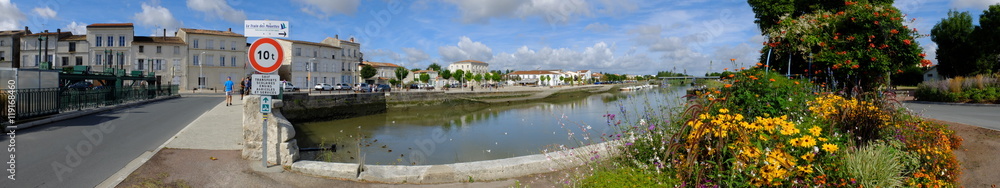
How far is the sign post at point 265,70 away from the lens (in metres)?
5.16

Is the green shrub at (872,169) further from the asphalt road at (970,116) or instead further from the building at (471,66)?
the building at (471,66)

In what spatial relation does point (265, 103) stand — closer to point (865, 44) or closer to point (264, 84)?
point (264, 84)

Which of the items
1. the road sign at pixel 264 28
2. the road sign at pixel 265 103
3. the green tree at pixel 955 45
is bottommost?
the road sign at pixel 265 103

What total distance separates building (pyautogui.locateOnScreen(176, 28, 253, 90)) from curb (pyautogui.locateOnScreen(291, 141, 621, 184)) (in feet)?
168

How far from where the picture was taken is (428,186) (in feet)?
14.6

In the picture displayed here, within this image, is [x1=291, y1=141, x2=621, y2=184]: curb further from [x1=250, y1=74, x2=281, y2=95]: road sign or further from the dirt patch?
the dirt patch

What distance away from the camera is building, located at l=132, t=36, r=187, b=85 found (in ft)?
152

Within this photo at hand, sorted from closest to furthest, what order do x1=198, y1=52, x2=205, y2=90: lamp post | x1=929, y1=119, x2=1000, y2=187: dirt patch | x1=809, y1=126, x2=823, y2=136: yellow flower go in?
x1=809, y1=126, x2=823, y2=136: yellow flower
x1=929, y1=119, x2=1000, y2=187: dirt patch
x1=198, y1=52, x2=205, y2=90: lamp post

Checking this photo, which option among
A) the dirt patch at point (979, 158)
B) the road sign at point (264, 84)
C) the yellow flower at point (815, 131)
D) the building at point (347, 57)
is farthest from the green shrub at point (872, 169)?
the building at point (347, 57)

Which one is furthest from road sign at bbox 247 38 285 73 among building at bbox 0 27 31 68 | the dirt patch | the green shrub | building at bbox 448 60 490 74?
building at bbox 448 60 490 74

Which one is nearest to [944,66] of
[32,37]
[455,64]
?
[32,37]

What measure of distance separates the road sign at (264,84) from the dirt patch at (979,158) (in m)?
6.84

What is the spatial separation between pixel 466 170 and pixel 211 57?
5534cm

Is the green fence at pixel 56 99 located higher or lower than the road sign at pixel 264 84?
lower
